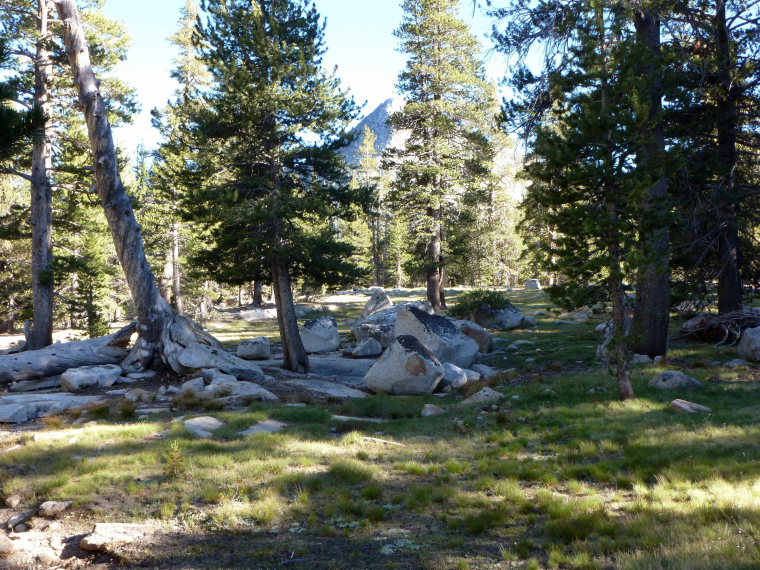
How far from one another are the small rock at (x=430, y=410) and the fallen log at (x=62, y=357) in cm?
890

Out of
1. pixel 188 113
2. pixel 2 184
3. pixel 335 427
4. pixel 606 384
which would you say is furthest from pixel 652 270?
pixel 2 184

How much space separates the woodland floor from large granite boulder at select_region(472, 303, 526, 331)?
13239 mm

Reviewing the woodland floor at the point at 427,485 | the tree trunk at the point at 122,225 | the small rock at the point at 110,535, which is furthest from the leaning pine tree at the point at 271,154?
the small rock at the point at 110,535

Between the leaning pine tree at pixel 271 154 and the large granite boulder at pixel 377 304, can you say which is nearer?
the leaning pine tree at pixel 271 154

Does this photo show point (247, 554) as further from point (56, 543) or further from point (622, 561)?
point (622, 561)

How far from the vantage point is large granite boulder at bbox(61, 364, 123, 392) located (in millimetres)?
11922

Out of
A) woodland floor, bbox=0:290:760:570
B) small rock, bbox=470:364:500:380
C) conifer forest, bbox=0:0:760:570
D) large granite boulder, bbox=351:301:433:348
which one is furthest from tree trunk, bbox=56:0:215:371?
large granite boulder, bbox=351:301:433:348

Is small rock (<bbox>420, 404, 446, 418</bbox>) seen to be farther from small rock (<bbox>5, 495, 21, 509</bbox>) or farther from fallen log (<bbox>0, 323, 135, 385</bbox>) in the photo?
fallen log (<bbox>0, 323, 135, 385</bbox>)

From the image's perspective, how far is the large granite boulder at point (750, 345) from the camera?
1198cm

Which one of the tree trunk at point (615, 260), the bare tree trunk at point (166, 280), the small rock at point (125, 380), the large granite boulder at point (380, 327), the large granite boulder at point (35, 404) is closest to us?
the tree trunk at point (615, 260)

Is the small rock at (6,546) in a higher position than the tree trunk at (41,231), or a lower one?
lower

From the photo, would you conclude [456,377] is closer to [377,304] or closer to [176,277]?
[377,304]

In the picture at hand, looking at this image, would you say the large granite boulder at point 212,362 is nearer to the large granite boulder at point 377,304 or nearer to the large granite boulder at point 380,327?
the large granite boulder at point 380,327

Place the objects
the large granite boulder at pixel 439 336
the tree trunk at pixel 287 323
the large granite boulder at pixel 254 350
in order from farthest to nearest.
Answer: the large granite boulder at pixel 254 350, the tree trunk at pixel 287 323, the large granite boulder at pixel 439 336
